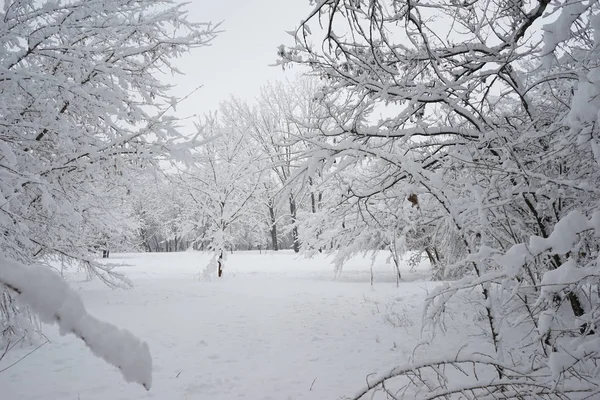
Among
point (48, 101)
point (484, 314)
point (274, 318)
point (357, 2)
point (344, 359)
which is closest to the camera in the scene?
point (357, 2)

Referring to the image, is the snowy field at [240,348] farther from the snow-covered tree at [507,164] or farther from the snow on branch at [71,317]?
the snow on branch at [71,317]

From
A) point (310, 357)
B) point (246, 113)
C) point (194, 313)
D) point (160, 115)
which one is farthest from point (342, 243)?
point (246, 113)

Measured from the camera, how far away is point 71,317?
678 millimetres

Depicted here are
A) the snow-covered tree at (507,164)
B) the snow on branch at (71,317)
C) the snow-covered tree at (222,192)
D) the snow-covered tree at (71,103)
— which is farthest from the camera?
the snow-covered tree at (222,192)

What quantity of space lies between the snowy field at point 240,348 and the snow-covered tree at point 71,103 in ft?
3.62

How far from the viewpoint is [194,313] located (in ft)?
22.2

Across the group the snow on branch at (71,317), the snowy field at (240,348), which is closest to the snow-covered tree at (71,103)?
the snowy field at (240,348)

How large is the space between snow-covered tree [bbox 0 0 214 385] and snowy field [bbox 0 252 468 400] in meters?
1.10

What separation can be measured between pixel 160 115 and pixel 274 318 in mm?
4204

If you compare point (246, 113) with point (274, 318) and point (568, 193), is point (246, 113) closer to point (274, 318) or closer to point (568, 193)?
point (274, 318)

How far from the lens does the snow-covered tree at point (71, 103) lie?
133 inches

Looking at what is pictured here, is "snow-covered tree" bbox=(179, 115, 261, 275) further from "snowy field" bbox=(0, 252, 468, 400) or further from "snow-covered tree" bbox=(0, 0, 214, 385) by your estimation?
"snow-covered tree" bbox=(0, 0, 214, 385)

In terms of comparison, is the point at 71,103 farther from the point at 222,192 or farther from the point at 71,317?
the point at 222,192

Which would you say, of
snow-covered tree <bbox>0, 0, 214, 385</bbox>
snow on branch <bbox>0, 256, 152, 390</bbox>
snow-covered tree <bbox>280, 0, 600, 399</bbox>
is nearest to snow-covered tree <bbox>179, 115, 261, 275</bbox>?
snow-covered tree <bbox>0, 0, 214, 385</bbox>
